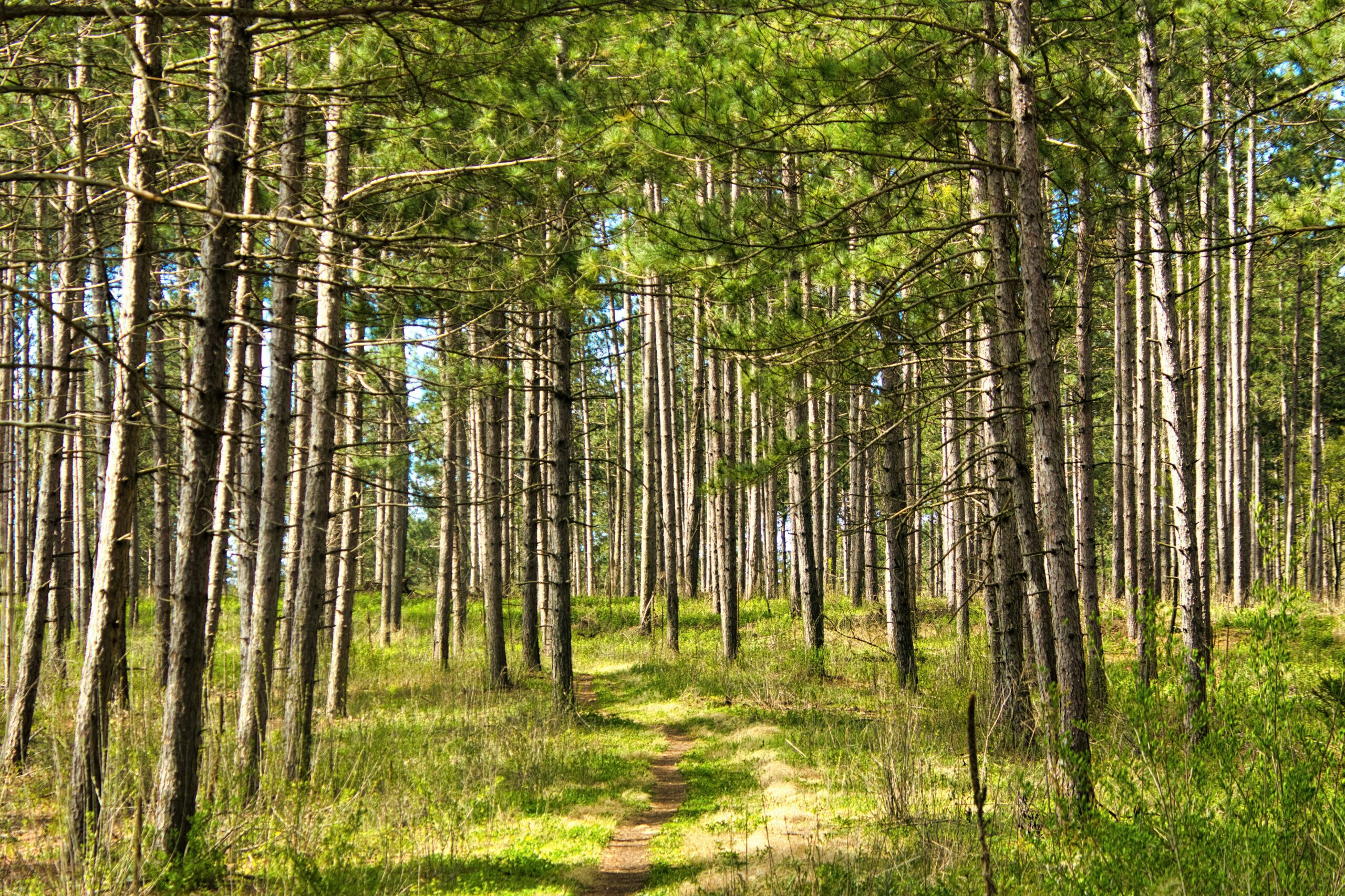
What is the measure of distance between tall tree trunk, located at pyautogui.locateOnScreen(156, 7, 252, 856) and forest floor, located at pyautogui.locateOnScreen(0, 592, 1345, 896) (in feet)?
0.62

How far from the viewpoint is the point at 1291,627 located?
12.2 feet

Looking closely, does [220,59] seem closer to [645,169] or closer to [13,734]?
[645,169]

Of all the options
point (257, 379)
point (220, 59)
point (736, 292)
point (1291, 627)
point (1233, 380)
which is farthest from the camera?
point (1233, 380)

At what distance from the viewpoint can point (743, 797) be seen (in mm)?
7312

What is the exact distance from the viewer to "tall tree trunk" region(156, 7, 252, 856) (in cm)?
496

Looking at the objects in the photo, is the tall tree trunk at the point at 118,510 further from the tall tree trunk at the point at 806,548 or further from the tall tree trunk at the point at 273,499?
the tall tree trunk at the point at 806,548

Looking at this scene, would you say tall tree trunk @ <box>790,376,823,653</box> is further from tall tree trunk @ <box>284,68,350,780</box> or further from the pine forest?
tall tree trunk @ <box>284,68,350,780</box>

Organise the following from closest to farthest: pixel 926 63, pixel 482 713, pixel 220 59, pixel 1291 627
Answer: pixel 1291 627
pixel 220 59
pixel 926 63
pixel 482 713

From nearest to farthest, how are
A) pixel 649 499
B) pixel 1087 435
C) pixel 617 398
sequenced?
pixel 617 398 < pixel 1087 435 < pixel 649 499

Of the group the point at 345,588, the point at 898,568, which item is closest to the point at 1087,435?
the point at 898,568

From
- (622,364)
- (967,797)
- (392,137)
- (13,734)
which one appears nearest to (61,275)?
(13,734)

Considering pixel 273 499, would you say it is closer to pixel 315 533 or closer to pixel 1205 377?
pixel 315 533

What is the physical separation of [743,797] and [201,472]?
4.83 metres

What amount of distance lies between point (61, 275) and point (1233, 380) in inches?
861
